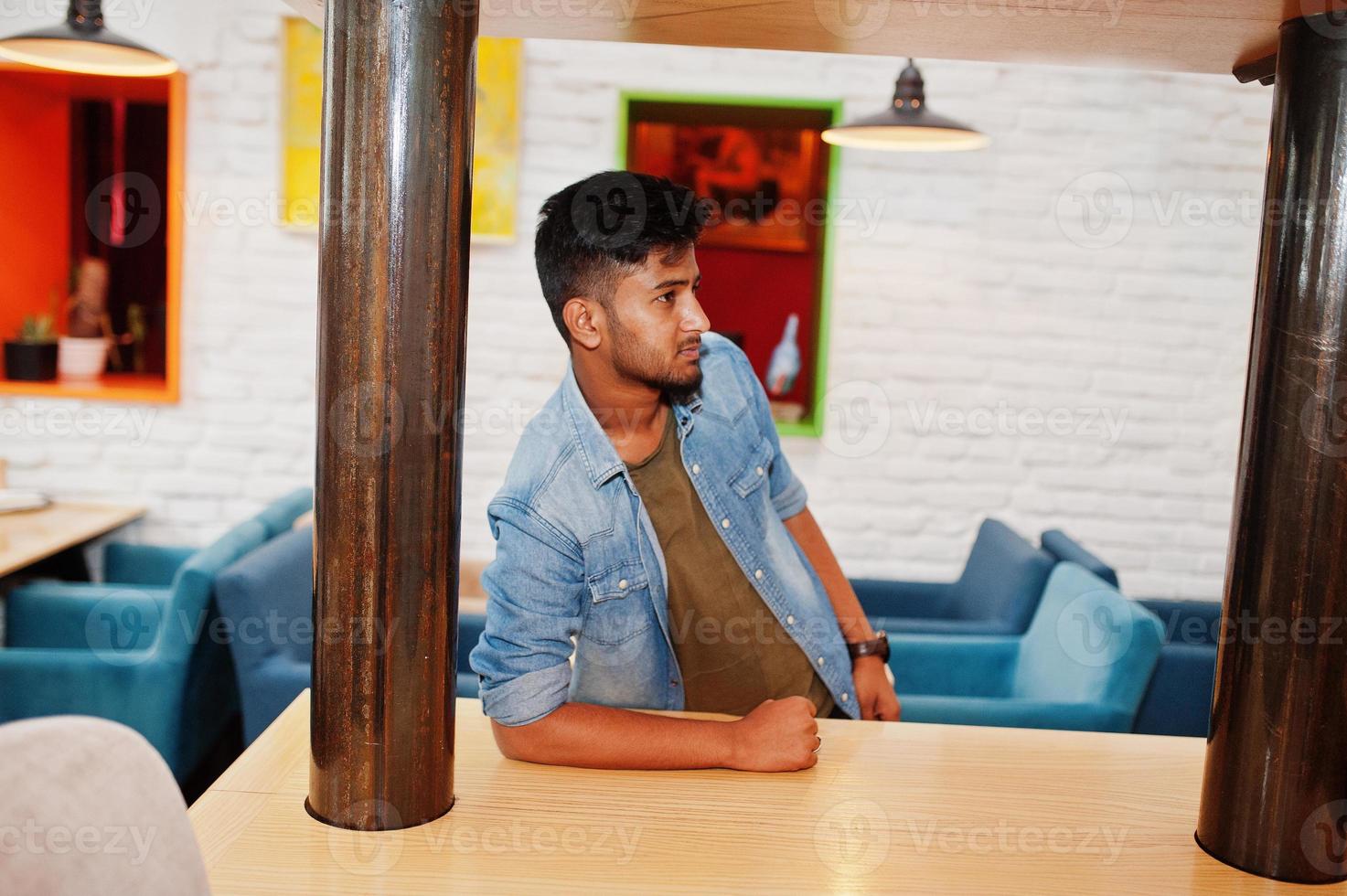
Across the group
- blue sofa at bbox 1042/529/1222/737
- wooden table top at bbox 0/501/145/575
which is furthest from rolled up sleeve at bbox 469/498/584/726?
wooden table top at bbox 0/501/145/575

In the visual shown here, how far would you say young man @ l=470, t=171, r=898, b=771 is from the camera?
1174 mm

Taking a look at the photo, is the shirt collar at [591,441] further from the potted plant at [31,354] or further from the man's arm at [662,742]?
the potted plant at [31,354]

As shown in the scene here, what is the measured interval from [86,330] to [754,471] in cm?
306

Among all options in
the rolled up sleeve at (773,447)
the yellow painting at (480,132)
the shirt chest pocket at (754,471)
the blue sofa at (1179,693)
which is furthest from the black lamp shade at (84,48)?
the blue sofa at (1179,693)

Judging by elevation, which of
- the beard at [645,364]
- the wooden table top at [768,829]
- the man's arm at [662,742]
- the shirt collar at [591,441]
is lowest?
the wooden table top at [768,829]

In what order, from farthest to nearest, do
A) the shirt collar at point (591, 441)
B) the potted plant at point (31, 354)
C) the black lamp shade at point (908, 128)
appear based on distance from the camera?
the potted plant at point (31, 354)
the black lamp shade at point (908, 128)
the shirt collar at point (591, 441)

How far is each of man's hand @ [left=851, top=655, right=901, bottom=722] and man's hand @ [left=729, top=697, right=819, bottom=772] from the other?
2.14 ft

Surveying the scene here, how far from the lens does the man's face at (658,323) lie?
1.45 meters

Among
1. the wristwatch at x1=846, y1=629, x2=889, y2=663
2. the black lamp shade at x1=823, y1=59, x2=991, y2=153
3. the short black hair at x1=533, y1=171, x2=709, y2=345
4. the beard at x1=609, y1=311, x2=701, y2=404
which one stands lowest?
the wristwatch at x1=846, y1=629, x2=889, y2=663

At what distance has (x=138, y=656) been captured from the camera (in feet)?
8.65

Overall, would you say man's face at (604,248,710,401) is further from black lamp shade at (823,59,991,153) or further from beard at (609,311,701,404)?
black lamp shade at (823,59,991,153)

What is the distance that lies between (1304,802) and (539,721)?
2.31 ft

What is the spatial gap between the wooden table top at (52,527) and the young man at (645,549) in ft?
6.71

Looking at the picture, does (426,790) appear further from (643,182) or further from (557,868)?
(643,182)
